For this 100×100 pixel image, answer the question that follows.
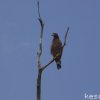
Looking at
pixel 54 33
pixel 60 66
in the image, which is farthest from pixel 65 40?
pixel 54 33

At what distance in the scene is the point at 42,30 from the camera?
1049 cm

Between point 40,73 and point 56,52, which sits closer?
point 40,73

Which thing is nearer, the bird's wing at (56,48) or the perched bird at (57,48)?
the perched bird at (57,48)

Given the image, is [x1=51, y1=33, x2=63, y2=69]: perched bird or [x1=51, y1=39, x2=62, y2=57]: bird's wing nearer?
[x1=51, y1=33, x2=63, y2=69]: perched bird

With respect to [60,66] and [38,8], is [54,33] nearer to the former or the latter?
[60,66]

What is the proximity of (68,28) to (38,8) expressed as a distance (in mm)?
911

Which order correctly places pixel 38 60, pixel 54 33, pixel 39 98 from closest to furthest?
pixel 39 98, pixel 38 60, pixel 54 33

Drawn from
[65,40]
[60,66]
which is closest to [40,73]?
[65,40]

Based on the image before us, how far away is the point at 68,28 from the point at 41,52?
895mm

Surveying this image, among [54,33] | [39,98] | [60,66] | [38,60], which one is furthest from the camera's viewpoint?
[54,33]

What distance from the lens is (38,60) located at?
33.1ft

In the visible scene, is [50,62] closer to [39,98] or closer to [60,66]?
[39,98]

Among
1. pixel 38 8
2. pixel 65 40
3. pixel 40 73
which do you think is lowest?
pixel 40 73

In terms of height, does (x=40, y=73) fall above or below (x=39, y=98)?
above
